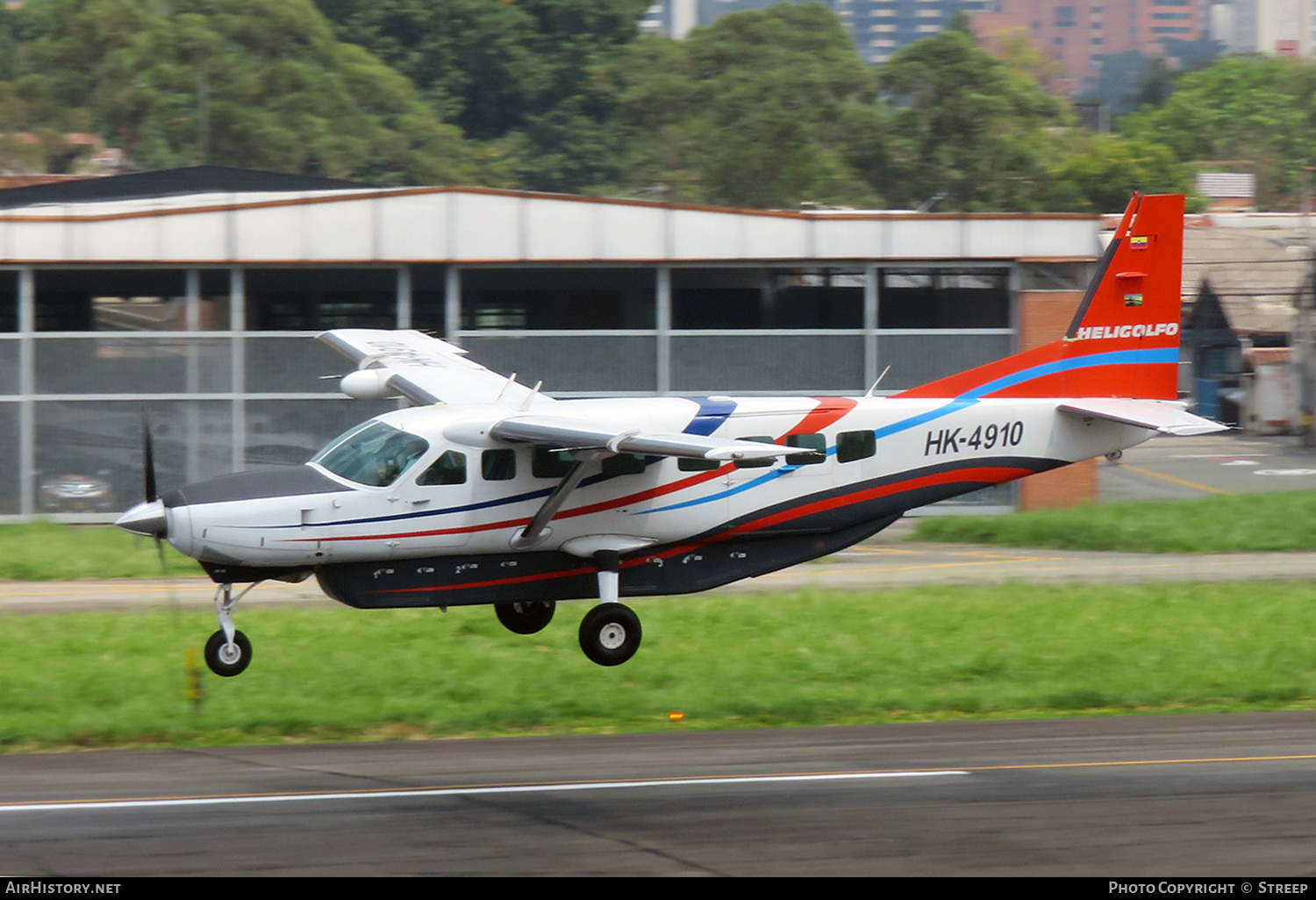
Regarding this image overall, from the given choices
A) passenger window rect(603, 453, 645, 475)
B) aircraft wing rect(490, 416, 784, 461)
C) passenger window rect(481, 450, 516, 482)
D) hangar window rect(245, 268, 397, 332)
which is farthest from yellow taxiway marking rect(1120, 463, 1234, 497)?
aircraft wing rect(490, 416, 784, 461)

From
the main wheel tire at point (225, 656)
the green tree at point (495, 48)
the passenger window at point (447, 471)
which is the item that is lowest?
the main wheel tire at point (225, 656)

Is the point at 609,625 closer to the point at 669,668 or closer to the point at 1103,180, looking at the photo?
the point at 669,668

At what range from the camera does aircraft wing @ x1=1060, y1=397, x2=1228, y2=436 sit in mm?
17281

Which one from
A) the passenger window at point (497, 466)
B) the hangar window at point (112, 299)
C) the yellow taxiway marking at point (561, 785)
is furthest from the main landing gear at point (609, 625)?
the hangar window at point (112, 299)

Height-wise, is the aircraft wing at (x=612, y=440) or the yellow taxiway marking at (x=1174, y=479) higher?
the aircraft wing at (x=612, y=440)

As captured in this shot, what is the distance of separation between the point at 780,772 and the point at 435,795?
292 cm

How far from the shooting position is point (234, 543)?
1557 centimetres

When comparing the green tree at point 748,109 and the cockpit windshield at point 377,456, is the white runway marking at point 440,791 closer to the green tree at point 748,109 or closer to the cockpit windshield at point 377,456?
the cockpit windshield at point 377,456

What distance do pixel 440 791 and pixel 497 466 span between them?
4605mm

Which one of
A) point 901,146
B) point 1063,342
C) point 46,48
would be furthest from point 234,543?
point 46,48

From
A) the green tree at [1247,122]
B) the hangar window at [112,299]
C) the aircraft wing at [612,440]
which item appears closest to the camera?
the aircraft wing at [612,440]

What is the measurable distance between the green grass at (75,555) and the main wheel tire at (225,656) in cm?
930

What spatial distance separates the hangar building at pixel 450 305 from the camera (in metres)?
30.6

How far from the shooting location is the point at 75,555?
26906mm
